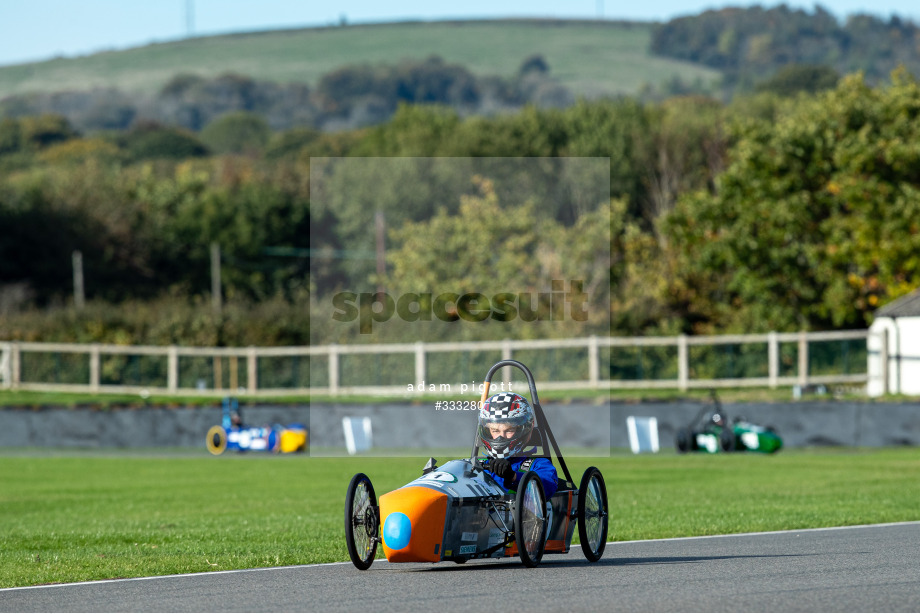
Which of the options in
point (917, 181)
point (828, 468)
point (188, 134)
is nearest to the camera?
point (828, 468)

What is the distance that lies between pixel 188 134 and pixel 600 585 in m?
166

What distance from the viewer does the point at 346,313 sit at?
57.8 meters

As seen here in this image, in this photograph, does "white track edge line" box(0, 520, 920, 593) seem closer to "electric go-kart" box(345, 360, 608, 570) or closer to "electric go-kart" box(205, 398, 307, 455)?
"electric go-kart" box(345, 360, 608, 570)

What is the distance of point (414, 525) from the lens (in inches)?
408

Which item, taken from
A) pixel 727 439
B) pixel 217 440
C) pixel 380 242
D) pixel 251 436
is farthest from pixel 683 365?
pixel 380 242

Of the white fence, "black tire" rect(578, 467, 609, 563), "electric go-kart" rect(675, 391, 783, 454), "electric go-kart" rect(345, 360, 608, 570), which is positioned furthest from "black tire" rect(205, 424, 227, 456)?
"electric go-kart" rect(345, 360, 608, 570)

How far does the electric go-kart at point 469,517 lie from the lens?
10438mm

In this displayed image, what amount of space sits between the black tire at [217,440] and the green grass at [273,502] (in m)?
1.99

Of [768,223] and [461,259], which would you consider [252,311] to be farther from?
[768,223]

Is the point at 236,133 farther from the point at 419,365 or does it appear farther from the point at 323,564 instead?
the point at 323,564

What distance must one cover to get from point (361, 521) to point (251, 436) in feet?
88.4

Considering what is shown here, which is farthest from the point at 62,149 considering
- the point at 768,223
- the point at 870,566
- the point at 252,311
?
the point at 870,566

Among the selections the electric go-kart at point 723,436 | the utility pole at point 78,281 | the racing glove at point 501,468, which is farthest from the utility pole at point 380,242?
the racing glove at point 501,468

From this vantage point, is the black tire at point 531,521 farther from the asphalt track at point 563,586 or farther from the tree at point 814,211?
the tree at point 814,211
